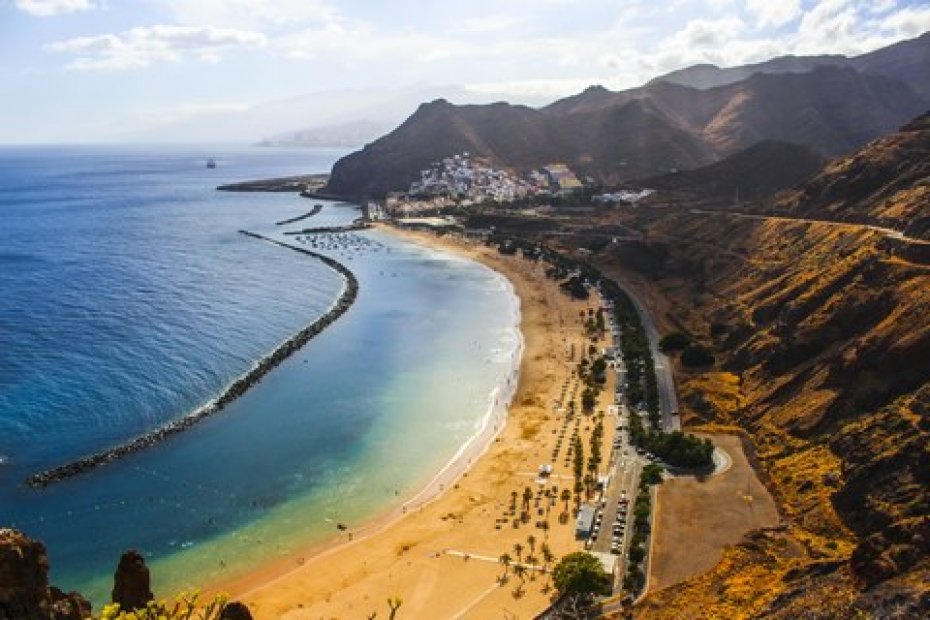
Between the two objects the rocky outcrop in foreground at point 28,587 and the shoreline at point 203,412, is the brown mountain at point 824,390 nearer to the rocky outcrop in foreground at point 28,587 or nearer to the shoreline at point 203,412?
the rocky outcrop in foreground at point 28,587

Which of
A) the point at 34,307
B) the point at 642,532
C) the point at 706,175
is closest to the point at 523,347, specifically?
the point at 642,532

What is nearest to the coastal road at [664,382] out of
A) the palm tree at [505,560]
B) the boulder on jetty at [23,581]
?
the palm tree at [505,560]

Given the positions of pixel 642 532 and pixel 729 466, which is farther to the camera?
pixel 729 466

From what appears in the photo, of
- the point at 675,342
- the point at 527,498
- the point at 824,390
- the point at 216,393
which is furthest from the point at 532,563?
the point at 675,342

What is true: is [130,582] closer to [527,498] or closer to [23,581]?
[23,581]

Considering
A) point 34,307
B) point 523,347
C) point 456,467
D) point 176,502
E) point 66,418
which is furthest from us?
point 34,307

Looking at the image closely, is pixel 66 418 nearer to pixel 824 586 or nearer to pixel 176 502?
pixel 176 502
